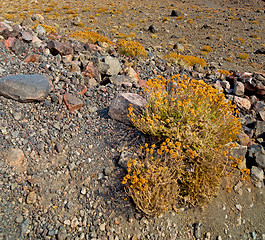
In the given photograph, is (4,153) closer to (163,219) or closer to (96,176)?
(96,176)

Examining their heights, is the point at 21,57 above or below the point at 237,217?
above

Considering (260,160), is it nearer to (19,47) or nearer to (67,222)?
(67,222)

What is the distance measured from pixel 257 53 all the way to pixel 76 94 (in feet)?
50.7

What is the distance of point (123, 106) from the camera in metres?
5.16

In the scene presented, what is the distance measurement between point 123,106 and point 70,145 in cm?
153

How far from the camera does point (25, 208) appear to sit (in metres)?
3.76

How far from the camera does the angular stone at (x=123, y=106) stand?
16.8 feet

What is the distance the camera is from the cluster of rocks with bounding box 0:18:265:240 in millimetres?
3693

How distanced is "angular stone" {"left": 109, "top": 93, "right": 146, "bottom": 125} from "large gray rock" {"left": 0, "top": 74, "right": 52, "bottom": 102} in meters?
1.83

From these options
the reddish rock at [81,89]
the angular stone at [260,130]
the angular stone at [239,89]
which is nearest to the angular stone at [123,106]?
the reddish rock at [81,89]

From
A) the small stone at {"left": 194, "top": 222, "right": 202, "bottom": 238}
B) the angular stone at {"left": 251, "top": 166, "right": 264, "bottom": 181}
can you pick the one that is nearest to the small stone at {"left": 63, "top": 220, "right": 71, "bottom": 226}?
the small stone at {"left": 194, "top": 222, "right": 202, "bottom": 238}

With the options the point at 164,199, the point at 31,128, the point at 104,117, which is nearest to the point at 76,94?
the point at 104,117

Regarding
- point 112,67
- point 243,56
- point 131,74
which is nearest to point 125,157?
point 131,74

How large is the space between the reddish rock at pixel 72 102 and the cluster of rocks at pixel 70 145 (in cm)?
3
